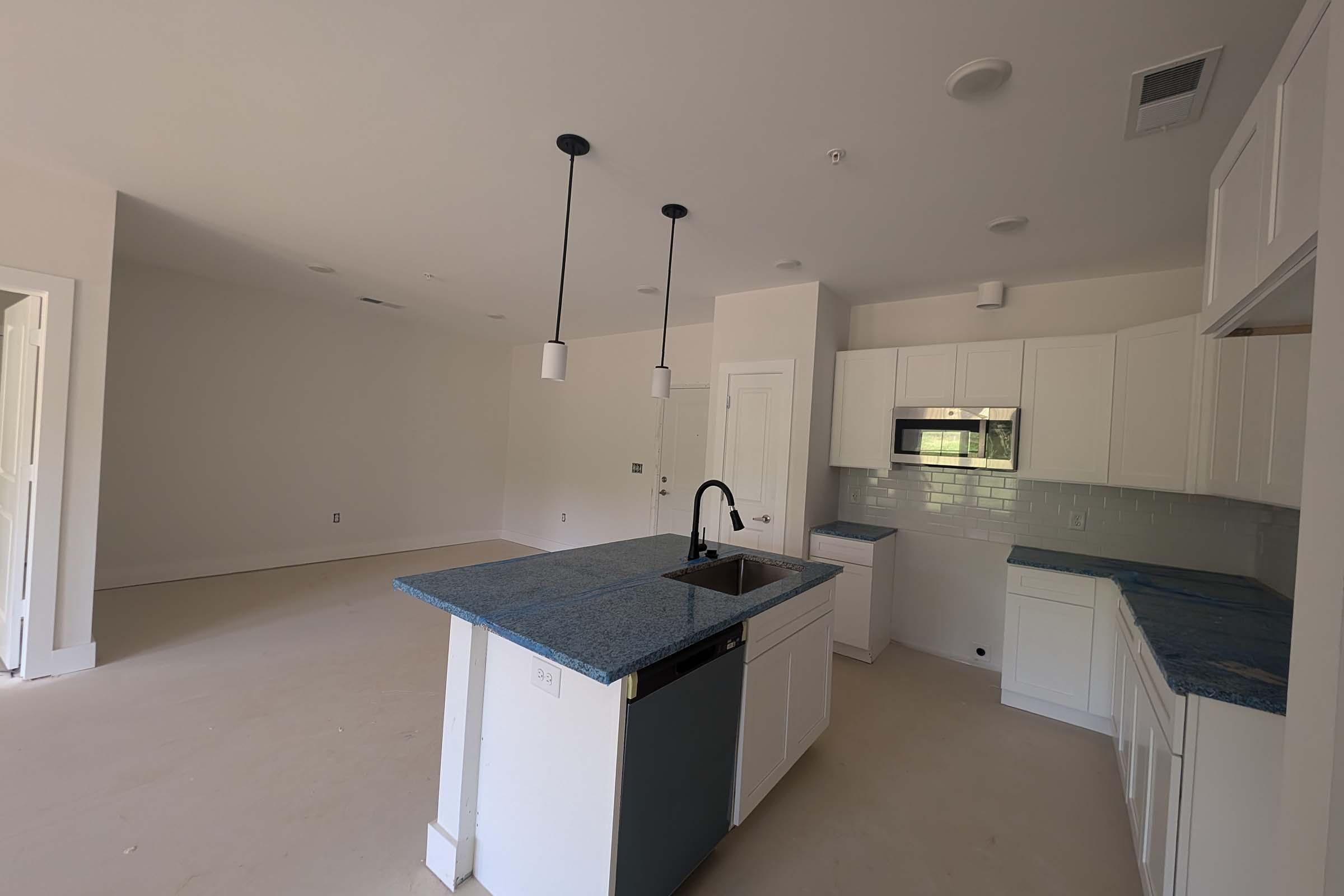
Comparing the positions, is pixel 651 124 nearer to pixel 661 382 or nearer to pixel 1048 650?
pixel 661 382

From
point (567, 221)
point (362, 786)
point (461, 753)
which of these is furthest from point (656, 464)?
point (461, 753)

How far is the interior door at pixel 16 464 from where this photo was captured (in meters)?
2.86

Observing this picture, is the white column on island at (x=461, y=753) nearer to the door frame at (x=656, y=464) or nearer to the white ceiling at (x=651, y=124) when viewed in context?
the white ceiling at (x=651, y=124)

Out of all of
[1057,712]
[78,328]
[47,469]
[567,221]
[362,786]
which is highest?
[567,221]

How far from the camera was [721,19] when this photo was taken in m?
1.54

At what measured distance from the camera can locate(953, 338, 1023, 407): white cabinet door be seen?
3.33 meters

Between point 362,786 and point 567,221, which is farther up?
point 567,221

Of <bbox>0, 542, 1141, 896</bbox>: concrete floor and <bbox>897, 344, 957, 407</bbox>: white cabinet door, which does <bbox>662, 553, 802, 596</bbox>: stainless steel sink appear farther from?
<bbox>897, 344, 957, 407</bbox>: white cabinet door

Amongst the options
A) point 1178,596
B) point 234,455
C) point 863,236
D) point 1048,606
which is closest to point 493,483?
point 234,455

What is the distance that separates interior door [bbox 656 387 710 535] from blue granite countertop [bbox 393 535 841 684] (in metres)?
2.84

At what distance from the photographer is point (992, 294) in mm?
3553

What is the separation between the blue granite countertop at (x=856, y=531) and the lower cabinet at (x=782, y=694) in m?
1.27

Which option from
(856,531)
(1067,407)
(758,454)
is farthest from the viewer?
(758,454)

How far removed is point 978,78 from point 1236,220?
819 mm
